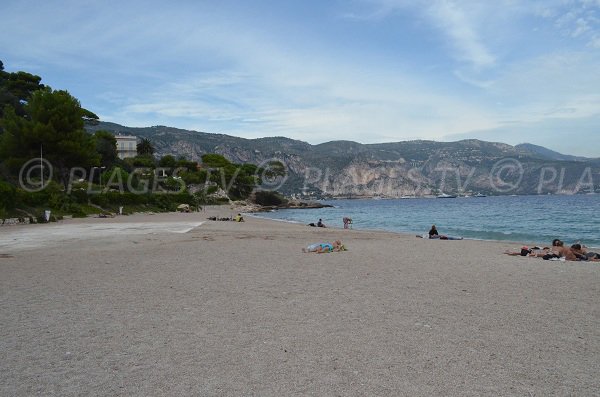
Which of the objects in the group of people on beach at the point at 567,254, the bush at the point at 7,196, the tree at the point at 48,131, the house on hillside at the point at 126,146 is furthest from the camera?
the house on hillside at the point at 126,146

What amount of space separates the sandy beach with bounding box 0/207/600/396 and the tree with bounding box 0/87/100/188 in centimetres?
3505

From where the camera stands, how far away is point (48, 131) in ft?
132

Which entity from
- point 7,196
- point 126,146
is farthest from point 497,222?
point 126,146

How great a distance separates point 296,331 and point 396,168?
642 feet

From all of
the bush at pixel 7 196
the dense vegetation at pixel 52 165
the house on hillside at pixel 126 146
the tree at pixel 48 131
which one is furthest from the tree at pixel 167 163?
the bush at pixel 7 196

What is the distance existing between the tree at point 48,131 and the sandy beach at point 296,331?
35052 mm

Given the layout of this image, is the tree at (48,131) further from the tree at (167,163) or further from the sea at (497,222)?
the tree at (167,163)

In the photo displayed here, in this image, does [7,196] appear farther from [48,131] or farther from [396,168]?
[396,168]

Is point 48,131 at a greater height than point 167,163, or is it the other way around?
point 48,131

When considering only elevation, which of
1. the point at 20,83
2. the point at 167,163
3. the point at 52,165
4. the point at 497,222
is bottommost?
the point at 497,222

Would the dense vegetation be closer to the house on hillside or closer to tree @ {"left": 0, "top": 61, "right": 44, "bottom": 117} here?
tree @ {"left": 0, "top": 61, "right": 44, "bottom": 117}

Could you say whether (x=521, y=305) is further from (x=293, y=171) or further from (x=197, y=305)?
(x=293, y=171)

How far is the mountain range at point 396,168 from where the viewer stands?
142 metres

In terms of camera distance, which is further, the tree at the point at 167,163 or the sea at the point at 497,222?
the tree at the point at 167,163
